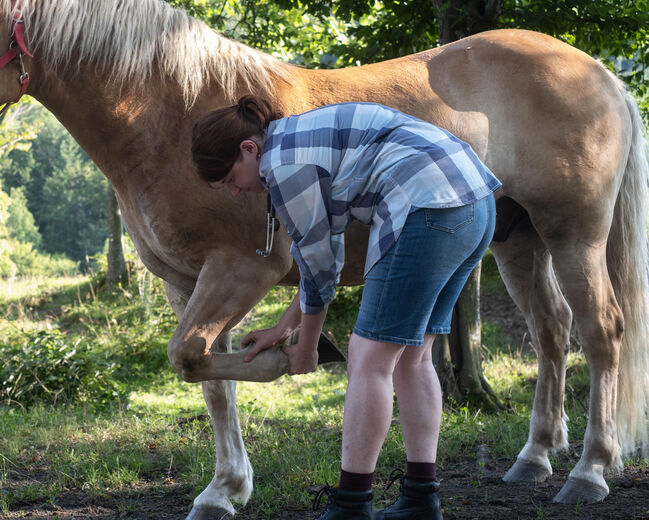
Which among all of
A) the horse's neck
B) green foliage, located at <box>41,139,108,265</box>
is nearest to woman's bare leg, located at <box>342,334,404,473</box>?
the horse's neck

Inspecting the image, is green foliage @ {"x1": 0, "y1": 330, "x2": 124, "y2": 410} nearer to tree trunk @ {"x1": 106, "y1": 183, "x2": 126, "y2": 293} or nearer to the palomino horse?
the palomino horse

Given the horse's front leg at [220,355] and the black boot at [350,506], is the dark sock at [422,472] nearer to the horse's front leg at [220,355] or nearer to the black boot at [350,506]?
the black boot at [350,506]

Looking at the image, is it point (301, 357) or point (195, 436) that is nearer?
point (301, 357)

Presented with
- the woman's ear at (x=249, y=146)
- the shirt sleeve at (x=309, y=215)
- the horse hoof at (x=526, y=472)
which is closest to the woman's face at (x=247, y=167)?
the woman's ear at (x=249, y=146)

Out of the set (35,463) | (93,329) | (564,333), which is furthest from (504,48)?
(93,329)

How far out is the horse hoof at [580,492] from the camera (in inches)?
133

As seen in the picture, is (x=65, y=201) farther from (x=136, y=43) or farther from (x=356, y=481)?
(x=356, y=481)

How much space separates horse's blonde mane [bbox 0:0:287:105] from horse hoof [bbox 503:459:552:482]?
2490mm

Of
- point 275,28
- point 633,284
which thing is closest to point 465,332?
point 633,284

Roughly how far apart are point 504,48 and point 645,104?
11.5ft

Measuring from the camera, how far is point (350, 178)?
2299 millimetres

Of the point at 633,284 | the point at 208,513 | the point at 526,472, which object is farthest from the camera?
the point at 633,284

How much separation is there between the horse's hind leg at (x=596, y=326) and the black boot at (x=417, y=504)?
1397 millimetres

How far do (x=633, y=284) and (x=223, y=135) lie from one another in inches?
110
